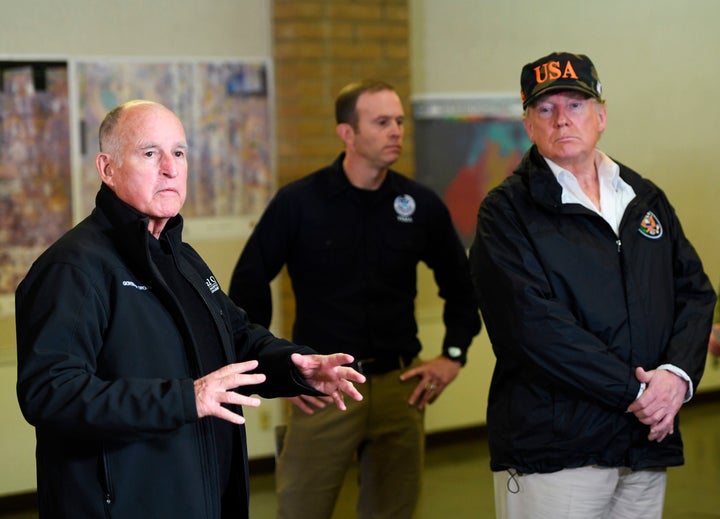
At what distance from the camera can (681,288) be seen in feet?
8.59

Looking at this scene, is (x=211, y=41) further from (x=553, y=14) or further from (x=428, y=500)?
(x=428, y=500)

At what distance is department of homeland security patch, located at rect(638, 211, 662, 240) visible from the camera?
2549 millimetres

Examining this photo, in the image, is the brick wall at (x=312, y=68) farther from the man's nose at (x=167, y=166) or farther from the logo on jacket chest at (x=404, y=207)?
the man's nose at (x=167, y=166)

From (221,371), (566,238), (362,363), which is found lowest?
(362,363)

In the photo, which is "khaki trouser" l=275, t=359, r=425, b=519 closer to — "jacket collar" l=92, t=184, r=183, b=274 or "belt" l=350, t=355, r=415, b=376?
"belt" l=350, t=355, r=415, b=376

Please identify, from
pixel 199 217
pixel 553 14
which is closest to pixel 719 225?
pixel 553 14

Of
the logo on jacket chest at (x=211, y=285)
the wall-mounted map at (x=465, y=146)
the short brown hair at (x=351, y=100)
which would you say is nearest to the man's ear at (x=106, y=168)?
the logo on jacket chest at (x=211, y=285)

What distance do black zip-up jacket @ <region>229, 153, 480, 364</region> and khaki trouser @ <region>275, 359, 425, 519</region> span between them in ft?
0.60

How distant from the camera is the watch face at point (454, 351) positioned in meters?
3.51

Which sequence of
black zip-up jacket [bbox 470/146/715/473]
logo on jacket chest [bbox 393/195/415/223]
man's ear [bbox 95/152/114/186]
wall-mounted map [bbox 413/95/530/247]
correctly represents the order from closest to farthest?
1. man's ear [bbox 95/152/114/186]
2. black zip-up jacket [bbox 470/146/715/473]
3. logo on jacket chest [bbox 393/195/415/223]
4. wall-mounted map [bbox 413/95/530/247]

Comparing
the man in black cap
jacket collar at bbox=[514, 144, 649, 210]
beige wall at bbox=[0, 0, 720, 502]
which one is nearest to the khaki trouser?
the man in black cap

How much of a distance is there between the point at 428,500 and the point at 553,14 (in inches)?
110

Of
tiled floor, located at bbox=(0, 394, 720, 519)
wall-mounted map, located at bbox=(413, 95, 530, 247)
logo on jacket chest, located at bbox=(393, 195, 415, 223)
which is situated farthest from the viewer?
wall-mounted map, located at bbox=(413, 95, 530, 247)

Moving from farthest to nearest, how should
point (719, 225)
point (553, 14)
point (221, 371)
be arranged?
point (719, 225) → point (553, 14) → point (221, 371)
